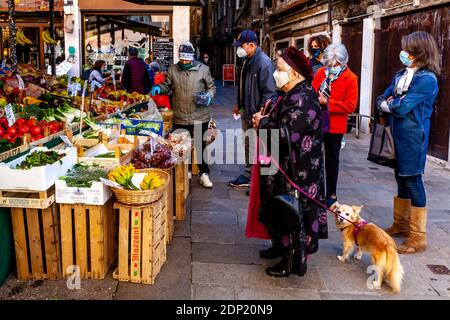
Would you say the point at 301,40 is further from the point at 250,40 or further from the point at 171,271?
the point at 171,271

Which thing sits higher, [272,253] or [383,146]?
[383,146]

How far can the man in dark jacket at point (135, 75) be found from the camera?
10.5 metres

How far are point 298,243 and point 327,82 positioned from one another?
2149 mm

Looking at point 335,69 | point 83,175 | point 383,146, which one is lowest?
point 83,175

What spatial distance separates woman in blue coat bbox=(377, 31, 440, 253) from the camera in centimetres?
444

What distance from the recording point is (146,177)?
12.8ft

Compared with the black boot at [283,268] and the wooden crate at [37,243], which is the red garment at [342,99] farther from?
the wooden crate at [37,243]

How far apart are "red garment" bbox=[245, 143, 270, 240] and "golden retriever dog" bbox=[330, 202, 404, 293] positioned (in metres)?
0.66

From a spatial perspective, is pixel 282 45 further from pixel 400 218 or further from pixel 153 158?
pixel 153 158

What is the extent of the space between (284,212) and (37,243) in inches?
74.3

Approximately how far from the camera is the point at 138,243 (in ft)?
12.7

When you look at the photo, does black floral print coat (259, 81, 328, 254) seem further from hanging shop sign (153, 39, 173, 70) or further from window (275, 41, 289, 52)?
window (275, 41, 289, 52)

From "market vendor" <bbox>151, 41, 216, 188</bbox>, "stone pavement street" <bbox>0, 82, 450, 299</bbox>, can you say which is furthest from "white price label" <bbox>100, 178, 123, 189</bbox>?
"market vendor" <bbox>151, 41, 216, 188</bbox>

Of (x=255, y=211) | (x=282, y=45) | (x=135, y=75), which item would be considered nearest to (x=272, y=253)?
(x=255, y=211)
